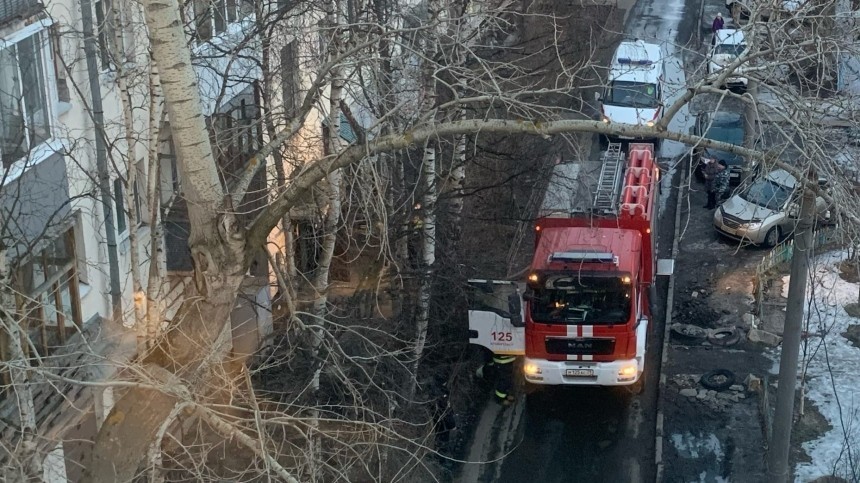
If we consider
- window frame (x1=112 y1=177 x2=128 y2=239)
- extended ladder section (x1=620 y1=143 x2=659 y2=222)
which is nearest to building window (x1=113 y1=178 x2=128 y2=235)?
window frame (x1=112 y1=177 x2=128 y2=239)

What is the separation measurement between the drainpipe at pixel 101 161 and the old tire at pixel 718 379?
1006 centimetres

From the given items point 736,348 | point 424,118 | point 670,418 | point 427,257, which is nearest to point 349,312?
point 427,257


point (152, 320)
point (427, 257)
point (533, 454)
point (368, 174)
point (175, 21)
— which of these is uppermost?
point (175, 21)

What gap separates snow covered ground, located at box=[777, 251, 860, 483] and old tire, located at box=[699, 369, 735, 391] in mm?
1286

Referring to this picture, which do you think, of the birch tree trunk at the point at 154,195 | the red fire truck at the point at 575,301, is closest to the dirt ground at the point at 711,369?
the red fire truck at the point at 575,301

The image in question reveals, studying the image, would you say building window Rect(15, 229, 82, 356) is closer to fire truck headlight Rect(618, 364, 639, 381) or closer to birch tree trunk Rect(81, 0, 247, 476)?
birch tree trunk Rect(81, 0, 247, 476)

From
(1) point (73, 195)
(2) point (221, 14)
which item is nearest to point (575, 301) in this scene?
(2) point (221, 14)

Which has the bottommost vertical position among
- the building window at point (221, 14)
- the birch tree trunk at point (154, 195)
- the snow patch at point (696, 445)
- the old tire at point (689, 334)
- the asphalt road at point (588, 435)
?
the asphalt road at point (588, 435)

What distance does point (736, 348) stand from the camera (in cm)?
1952

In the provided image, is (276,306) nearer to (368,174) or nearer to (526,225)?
(526,225)

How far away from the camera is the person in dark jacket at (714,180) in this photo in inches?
1000

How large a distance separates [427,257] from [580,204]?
3.32 meters

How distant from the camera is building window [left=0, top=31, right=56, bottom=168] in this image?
10.3 meters

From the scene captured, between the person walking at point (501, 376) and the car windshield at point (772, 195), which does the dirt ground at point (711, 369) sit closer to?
the car windshield at point (772, 195)
